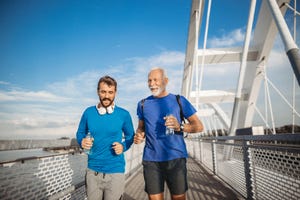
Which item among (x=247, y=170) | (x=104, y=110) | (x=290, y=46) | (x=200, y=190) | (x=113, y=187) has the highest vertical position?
(x=290, y=46)

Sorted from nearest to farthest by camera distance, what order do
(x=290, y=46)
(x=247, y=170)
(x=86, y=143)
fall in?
1. (x=86, y=143)
2. (x=247, y=170)
3. (x=290, y=46)

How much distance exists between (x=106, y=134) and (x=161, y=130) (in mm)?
549

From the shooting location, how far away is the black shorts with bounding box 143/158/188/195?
1.81 metres

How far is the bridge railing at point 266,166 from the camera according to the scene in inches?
77.2

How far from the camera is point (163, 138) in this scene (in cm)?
191

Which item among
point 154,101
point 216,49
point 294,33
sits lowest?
point 154,101

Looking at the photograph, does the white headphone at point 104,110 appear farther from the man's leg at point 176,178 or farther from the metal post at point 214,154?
the metal post at point 214,154

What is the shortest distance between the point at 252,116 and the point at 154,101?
465 inches

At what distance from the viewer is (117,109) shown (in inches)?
82.7

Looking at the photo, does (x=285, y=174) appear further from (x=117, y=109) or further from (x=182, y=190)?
(x=117, y=109)

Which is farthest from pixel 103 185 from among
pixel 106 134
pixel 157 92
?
pixel 157 92

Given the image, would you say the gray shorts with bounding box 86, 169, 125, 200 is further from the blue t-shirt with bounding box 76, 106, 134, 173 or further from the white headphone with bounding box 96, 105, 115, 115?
the white headphone with bounding box 96, 105, 115, 115

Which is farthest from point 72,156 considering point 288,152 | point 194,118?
point 288,152

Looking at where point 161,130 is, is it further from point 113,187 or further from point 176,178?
point 113,187
